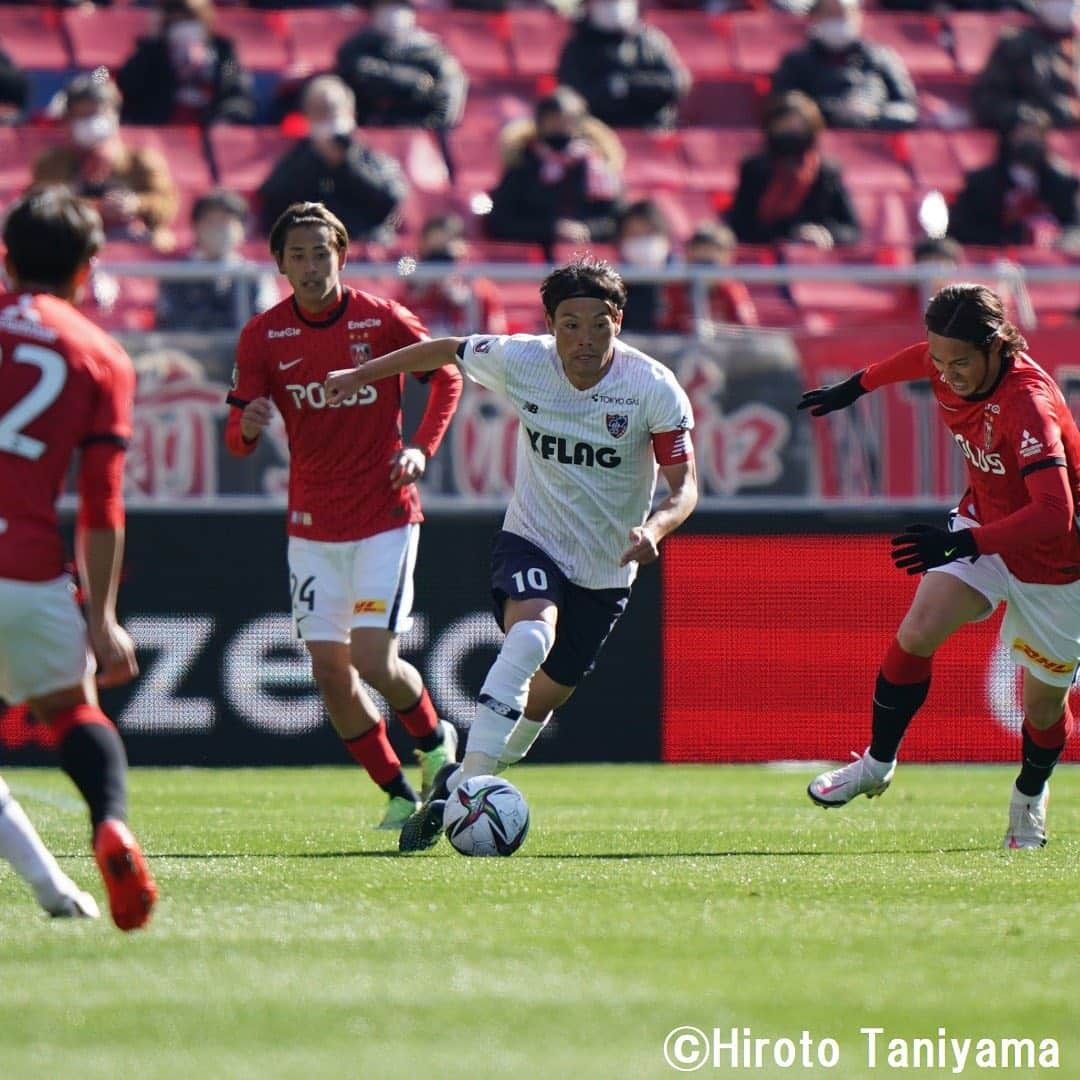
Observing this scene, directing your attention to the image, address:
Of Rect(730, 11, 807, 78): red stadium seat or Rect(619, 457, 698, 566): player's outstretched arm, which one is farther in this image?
Rect(730, 11, 807, 78): red stadium seat

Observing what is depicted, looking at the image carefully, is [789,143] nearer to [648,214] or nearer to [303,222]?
[648,214]

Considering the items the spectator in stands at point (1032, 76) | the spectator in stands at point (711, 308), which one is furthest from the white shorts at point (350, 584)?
the spectator in stands at point (1032, 76)

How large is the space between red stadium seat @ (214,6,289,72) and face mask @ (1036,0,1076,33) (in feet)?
20.7

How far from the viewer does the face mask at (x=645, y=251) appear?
14688 mm

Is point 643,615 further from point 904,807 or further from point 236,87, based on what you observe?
point 236,87

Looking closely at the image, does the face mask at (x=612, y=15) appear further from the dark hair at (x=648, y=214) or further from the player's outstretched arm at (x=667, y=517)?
the player's outstretched arm at (x=667, y=517)

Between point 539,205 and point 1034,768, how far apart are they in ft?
26.9

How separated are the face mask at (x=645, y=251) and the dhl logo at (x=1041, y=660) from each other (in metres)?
6.76

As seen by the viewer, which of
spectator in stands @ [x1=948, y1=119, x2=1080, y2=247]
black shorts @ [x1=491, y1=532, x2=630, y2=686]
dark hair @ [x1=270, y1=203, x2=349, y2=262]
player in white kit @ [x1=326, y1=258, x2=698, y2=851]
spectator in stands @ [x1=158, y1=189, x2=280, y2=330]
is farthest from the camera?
spectator in stands @ [x1=948, y1=119, x2=1080, y2=247]

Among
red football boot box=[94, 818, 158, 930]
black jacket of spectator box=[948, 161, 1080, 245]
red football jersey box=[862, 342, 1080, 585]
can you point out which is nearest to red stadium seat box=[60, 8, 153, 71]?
black jacket of spectator box=[948, 161, 1080, 245]

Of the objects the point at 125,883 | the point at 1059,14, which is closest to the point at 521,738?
the point at 125,883

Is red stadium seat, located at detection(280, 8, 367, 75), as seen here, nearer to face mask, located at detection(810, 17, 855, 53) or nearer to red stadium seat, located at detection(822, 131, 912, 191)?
face mask, located at detection(810, 17, 855, 53)

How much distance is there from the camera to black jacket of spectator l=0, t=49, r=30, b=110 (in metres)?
17.0

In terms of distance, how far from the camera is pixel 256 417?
8188 mm
